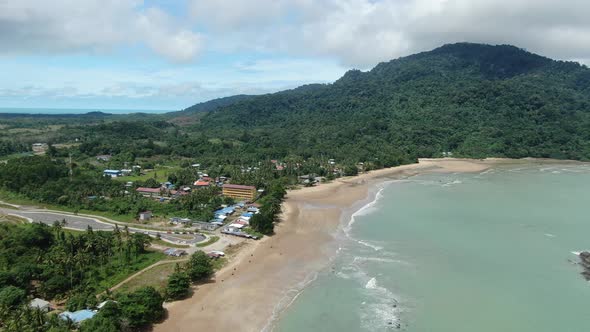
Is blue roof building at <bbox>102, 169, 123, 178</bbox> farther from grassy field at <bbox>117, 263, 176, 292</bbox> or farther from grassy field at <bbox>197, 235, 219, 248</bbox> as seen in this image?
grassy field at <bbox>117, 263, 176, 292</bbox>

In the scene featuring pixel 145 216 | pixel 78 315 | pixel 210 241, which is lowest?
pixel 78 315

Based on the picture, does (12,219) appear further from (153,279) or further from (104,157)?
(104,157)

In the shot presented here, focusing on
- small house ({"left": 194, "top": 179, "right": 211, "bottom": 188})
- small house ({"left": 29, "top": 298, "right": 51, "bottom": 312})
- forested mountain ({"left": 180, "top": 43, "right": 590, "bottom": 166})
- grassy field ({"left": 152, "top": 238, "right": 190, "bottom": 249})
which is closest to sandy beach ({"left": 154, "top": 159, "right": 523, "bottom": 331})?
grassy field ({"left": 152, "top": 238, "right": 190, "bottom": 249})

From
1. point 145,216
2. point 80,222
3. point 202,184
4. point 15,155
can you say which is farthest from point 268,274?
point 15,155

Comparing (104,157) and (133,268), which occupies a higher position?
(104,157)

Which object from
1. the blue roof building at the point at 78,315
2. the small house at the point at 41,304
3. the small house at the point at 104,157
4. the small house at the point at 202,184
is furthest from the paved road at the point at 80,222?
the small house at the point at 104,157

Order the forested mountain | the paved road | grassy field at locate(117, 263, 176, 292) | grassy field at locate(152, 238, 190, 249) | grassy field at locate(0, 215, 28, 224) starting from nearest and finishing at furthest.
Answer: grassy field at locate(117, 263, 176, 292) < grassy field at locate(152, 238, 190, 249) < the paved road < grassy field at locate(0, 215, 28, 224) < the forested mountain
